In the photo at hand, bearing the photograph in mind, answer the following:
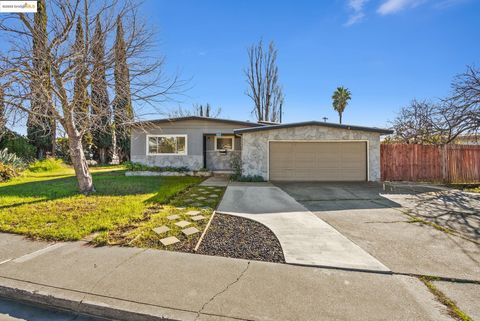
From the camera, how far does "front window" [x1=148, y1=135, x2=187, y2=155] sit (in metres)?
14.5

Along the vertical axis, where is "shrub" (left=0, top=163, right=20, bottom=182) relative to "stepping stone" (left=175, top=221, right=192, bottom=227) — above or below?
above

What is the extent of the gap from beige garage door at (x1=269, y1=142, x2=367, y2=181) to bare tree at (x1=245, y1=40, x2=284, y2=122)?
1651 cm

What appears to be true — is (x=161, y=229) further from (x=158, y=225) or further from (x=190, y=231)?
(x=190, y=231)

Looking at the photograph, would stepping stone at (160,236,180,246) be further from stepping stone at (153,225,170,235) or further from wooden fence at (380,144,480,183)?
wooden fence at (380,144,480,183)

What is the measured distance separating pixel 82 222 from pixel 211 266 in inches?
131

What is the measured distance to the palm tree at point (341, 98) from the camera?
30.0m

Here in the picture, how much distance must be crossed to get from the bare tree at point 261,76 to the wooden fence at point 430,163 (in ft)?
56.6

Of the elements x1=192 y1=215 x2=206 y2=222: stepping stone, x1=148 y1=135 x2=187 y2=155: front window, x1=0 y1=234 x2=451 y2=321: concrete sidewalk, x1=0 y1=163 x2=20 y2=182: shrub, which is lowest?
x1=0 y1=234 x2=451 y2=321: concrete sidewalk

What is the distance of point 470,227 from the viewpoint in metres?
4.72

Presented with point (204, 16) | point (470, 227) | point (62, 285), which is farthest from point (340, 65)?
point (62, 285)

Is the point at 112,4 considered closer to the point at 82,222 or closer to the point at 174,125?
the point at 82,222

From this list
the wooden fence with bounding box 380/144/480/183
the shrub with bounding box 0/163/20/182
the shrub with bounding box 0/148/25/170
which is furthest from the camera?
the shrub with bounding box 0/148/25/170

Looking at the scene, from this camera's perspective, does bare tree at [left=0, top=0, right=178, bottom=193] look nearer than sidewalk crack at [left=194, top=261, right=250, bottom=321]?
No

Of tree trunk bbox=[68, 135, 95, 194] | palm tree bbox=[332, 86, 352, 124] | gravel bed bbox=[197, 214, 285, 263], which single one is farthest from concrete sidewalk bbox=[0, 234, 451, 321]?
palm tree bbox=[332, 86, 352, 124]
